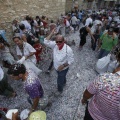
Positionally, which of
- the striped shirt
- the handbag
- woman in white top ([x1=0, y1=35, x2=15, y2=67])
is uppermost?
the striped shirt

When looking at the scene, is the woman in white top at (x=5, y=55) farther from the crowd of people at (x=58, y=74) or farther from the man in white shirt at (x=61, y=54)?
the man in white shirt at (x=61, y=54)

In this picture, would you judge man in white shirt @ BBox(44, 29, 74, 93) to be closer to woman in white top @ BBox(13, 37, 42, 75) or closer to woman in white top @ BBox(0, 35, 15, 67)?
woman in white top @ BBox(13, 37, 42, 75)

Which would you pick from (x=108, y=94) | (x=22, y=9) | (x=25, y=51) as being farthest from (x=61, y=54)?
(x=22, y=9)

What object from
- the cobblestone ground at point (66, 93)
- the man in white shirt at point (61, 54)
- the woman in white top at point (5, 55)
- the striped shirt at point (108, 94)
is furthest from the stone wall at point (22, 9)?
the striped shirt at point (108, 94)

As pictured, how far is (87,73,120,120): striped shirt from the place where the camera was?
5.08ft

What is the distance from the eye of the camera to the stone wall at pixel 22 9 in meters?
6.90

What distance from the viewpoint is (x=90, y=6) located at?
22.1 m

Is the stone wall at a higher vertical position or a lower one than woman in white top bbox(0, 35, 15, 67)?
higher

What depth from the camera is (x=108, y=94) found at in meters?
1.58

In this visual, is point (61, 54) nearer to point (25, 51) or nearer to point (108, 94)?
point (25, 51)

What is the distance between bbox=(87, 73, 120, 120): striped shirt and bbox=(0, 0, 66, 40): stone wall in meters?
6.34

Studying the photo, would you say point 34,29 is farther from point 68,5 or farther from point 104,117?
point 68,5

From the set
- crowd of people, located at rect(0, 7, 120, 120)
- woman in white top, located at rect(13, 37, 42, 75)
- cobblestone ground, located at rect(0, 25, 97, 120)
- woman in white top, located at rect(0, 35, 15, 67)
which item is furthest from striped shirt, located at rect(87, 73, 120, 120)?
woman in white top, located at rect(0, 35, 15, 67)

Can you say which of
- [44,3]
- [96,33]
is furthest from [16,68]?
[44,3]
